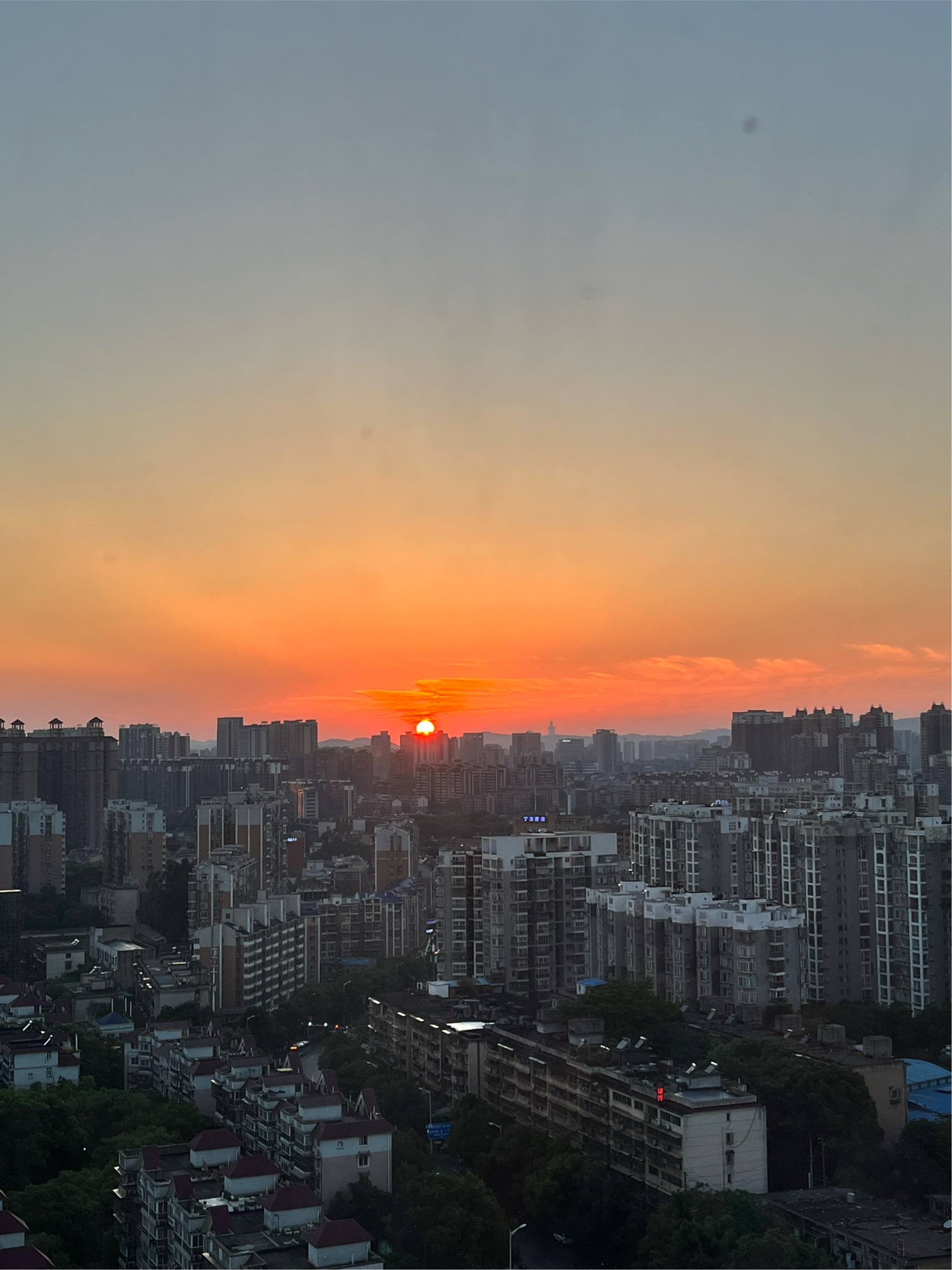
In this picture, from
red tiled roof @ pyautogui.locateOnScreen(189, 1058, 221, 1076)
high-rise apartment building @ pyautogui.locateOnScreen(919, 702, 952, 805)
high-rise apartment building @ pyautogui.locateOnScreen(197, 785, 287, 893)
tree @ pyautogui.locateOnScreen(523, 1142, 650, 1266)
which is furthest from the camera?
high-rise apartment building @ pyautogui.locateOnScreen(919, 702, 952, 805)

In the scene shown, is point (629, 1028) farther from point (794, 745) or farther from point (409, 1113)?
point (794, 745)

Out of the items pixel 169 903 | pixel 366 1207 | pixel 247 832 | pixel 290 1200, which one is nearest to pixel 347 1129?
pixel 366 1207

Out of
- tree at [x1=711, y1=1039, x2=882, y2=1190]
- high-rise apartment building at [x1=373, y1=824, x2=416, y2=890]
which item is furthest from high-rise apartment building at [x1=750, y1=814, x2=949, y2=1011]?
high-rise apartment building at [x1=373, y1=824, x2=416, y2=890]

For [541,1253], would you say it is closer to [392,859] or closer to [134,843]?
[392,859]

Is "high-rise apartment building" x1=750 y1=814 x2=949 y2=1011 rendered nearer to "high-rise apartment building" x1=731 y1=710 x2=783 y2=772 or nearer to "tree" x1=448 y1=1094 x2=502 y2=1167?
"tree" x1=448 y1=1094 x2=502 y2=1167

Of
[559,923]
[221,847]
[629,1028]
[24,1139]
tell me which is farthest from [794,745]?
[24,1139]

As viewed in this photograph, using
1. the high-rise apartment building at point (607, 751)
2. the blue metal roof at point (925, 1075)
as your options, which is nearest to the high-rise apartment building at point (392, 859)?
the blue metal roof at point (925, 1075)

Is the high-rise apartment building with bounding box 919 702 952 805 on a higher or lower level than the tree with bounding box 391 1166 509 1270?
higher
